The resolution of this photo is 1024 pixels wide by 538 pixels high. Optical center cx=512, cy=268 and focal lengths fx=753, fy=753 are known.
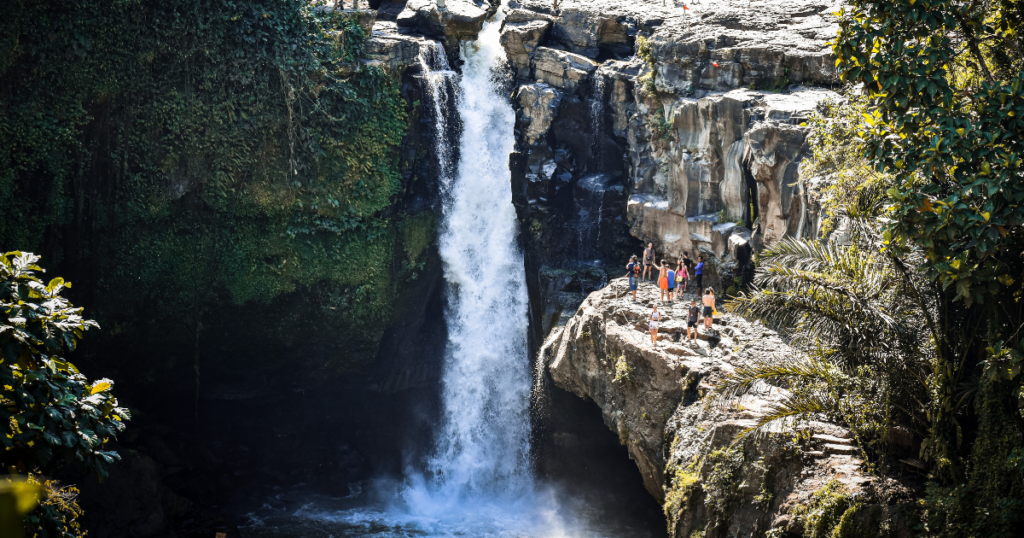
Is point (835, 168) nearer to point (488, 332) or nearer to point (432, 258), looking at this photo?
point (488, 332)

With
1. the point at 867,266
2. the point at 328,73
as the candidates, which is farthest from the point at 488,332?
the point at 867,266

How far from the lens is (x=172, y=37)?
22734 mm

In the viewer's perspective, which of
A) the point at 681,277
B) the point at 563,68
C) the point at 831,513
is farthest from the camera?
the point at 563,68

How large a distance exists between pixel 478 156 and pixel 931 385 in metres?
17.1

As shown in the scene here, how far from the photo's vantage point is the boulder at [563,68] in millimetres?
24656

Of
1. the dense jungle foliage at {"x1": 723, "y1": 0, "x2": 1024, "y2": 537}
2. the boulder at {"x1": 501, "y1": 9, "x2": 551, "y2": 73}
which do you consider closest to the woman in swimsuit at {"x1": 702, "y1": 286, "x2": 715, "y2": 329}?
the dense jungle foliage at {"x1": 723, "y1": 0, "x2": 1024, "y2": 537}

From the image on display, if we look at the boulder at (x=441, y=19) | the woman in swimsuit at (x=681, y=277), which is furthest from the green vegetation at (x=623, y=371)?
the boulder at (x=441, y=19)

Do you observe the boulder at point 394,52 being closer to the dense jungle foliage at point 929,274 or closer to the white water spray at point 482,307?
the white water spray at point 482,307

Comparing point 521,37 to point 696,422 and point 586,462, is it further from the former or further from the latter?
point 696,422

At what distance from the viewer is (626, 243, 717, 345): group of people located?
1711 centimetres

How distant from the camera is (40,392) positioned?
8797 mm

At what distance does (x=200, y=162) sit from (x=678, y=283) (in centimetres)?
1536

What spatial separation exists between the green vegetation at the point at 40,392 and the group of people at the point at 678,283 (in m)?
11.7

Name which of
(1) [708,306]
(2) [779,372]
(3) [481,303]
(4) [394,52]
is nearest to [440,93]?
(4) [394,52]
